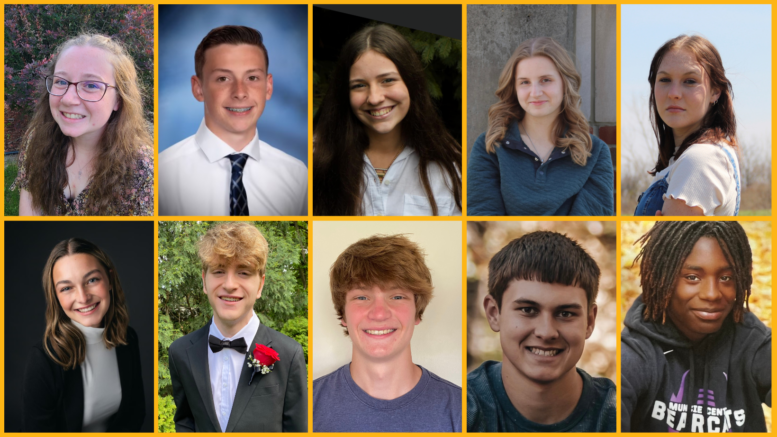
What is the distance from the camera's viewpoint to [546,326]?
3.60 metres

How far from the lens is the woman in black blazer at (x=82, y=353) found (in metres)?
3.74

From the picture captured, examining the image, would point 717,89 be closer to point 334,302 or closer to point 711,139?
point 711,139

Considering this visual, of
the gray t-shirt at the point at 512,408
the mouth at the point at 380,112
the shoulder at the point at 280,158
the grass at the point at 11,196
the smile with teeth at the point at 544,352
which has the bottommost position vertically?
the gray t-shirt at the point at 512,408

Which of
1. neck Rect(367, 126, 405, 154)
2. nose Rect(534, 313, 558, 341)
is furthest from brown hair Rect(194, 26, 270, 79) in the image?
nose Rect(534, 313, 558, 341)

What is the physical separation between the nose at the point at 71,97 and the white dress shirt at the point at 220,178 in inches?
22.6

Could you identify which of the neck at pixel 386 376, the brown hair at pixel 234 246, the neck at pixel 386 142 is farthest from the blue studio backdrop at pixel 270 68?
the neck at pixel 386 376

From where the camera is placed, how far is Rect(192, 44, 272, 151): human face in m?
3.72

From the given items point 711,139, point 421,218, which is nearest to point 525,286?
point 421,218

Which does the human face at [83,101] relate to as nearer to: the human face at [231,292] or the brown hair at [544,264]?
the human face at [231,292]

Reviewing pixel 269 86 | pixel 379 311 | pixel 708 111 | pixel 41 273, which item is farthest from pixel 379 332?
pixel 708 111

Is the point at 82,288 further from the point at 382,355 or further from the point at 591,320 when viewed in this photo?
the point at 591,320

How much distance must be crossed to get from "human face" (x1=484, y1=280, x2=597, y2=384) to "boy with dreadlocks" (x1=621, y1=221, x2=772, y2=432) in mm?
367

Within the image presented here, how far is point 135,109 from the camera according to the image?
3.81 meters

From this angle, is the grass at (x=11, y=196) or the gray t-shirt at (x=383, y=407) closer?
the gray t-shirt at (x=383, y=407)
